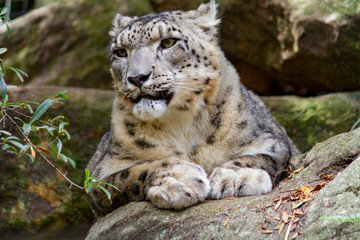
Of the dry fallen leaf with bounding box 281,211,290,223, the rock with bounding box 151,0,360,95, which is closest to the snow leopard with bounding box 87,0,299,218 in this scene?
the dry fallen leaf with bounding box 281,211,290,223

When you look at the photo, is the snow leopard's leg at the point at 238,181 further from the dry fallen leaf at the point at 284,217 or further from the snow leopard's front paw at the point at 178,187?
the dry fallen leaf at the point at 284,217

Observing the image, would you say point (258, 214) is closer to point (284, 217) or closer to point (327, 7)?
point (284, 217)

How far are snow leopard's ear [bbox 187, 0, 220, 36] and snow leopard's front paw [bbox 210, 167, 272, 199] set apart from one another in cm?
142

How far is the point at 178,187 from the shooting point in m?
3.46

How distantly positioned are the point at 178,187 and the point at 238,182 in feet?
1.48

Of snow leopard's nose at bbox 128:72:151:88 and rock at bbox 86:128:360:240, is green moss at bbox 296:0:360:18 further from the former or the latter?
snow leopard's nose at bbox 128:72:151:88

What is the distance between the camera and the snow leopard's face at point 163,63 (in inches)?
152

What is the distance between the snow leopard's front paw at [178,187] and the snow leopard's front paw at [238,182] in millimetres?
81

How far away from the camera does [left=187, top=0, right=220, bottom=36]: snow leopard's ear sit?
4523 mm

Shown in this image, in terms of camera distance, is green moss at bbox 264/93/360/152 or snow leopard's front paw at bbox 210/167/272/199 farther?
green moss at bbox 264/93/360/152

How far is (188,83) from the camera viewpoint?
4.03 metres

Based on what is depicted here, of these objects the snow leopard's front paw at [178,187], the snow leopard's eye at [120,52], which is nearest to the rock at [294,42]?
the snow leopard's eye at [120,52]

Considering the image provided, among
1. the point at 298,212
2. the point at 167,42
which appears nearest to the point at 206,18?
the point at 167,42

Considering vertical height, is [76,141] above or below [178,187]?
below
